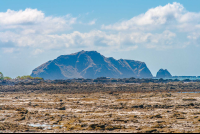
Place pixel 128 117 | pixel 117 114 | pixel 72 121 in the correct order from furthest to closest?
pixel 117 114 < pixel 128 117 < pixel 72 121

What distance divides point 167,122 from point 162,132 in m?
3.48

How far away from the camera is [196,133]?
17609 millimetres

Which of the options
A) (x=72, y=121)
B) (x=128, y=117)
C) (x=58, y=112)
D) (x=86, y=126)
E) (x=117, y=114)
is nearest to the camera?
(x=86, y=126)

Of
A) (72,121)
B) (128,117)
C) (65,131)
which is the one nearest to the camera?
(65,131)

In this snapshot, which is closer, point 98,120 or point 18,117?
point 98,120

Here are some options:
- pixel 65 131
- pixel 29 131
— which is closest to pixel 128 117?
pixel 65 131

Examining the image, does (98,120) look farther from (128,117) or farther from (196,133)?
(196,133)

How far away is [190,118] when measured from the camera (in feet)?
75.8

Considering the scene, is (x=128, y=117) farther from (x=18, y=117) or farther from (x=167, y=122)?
(x=18, y=117)

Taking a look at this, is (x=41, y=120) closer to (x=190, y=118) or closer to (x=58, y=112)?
(x=58, y=112)

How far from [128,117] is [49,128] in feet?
23.9

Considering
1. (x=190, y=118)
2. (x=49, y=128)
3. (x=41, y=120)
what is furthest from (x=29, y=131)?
(x=190, y=118)

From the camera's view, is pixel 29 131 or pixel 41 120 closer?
pixel 29 131

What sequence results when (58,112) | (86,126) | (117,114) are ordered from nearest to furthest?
1. (86,126)
2. (117,114)
3. (58,112)
